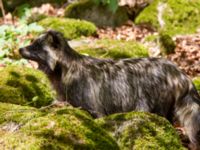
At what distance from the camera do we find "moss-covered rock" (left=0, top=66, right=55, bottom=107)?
640cm

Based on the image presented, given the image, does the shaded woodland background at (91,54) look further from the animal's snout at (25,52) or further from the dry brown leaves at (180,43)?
the animal's snout at (25,52)

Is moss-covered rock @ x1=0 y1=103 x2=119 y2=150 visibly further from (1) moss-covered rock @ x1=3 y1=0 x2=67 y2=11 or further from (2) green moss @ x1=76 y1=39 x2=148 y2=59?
(1) moss-covered rock @ x1=3 y1=0 x2=67 y2=11

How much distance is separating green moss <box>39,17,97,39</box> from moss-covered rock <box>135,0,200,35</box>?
1.98 metres

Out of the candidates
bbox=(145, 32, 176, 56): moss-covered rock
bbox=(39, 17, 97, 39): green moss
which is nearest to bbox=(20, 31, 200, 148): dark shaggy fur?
bbox=(145, 32, 176, 56): moss-covered rock

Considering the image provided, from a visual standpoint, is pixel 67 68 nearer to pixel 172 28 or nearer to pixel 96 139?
pixel 96 139

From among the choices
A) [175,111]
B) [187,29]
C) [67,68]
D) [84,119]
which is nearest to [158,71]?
[175,111]

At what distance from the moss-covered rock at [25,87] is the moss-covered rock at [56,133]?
2.45 meters

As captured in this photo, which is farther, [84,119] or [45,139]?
[84,119]

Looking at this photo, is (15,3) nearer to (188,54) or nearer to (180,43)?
(180,43)

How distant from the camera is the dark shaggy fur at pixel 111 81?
6.76 metres

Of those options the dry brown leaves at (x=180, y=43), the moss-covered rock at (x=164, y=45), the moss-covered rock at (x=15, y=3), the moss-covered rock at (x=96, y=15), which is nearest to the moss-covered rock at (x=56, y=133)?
the dry brown leaves at (x=180, y=43)

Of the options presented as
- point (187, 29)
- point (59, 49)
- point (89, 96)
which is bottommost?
point (187, 29)

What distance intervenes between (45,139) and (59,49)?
3.40 meters

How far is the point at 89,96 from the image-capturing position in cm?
678
